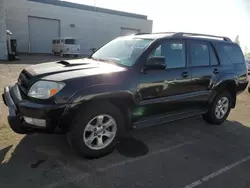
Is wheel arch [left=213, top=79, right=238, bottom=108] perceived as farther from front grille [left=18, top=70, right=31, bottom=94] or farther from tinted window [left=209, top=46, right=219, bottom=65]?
front grille [left=18, top=70, right=31, bottom=94]

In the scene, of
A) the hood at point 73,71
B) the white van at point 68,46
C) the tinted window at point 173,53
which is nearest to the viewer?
the hood at point 73,71

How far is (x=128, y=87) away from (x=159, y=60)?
2.01 feet

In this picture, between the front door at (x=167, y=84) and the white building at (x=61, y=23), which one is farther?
the white building at (x=61, y=23)

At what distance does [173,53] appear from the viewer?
12.9 feet

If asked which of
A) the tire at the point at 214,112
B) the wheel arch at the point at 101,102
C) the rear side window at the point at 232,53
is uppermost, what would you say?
the rear side window at the point at 232,53

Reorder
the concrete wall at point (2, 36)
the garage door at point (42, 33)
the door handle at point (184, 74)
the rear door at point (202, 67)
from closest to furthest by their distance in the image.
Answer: the door handle at point (184, 74) < the rear door at point (202, 67) < the concrete wall at point (2, 36) < the garage door at point (42, 33)

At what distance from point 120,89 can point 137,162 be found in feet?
3.48

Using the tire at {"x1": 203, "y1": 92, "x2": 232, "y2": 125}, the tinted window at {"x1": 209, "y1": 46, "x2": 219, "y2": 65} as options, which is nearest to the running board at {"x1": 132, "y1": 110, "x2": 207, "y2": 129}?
the tire at {"x1": 203, "y1": 92, "x2": 232, "y2": 125}

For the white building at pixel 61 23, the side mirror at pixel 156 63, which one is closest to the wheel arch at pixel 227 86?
the side mirror at pixel 156 63

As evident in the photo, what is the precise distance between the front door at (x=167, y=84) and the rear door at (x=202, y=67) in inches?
7.2

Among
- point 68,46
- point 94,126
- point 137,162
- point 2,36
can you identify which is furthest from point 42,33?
point 137,162

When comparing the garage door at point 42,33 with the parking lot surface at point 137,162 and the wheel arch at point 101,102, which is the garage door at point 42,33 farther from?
the wheel arch at point 101,102

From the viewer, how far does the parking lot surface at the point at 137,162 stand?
2709mm

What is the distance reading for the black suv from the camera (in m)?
2.80
